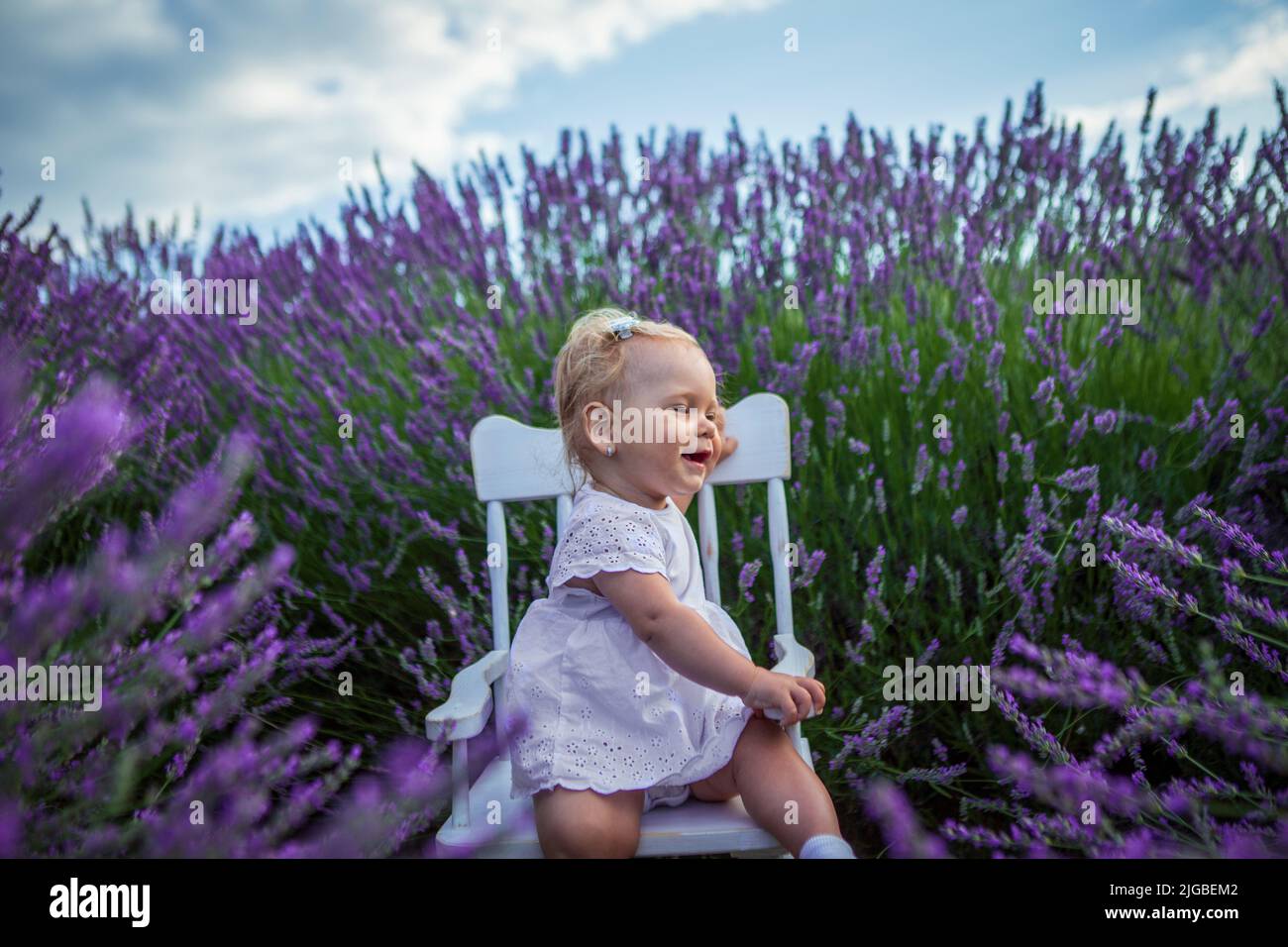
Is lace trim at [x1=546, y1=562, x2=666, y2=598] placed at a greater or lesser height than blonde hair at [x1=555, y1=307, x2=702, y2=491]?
lesser

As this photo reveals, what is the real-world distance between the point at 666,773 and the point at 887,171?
188 cm

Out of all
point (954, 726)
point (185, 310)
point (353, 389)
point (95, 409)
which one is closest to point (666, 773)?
point (954, 726)

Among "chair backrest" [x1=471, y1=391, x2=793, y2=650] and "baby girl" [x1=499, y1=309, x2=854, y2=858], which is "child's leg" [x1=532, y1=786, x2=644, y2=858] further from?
"chair backrest" [x1=471, y1=391, x2=793, y2=650]

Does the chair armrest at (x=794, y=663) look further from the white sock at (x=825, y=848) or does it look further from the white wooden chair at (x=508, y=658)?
the white sock at (x=825, y=848)

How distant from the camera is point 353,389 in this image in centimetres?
274

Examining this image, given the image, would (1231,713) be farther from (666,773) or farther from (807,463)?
(807,463)

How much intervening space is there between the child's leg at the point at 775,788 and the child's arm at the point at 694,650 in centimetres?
10

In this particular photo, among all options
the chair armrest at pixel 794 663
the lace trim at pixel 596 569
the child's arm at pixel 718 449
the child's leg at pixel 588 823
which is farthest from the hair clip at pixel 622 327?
the child's leg at pixel 588 823

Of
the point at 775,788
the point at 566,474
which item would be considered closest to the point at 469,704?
the point at 775,788

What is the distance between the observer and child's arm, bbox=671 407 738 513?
1.71m

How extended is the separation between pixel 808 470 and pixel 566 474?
0.59m

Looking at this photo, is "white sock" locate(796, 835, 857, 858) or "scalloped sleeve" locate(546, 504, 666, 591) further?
"scalloped sleeve" locate(546, 504, 666, 591)

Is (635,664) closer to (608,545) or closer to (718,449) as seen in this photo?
(608,545)

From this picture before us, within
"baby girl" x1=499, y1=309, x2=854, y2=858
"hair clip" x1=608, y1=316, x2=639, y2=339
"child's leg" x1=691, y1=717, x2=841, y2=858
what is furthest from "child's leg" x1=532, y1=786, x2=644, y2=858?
"hair clip" x1=608, y1=316, x2=639, y2=339
